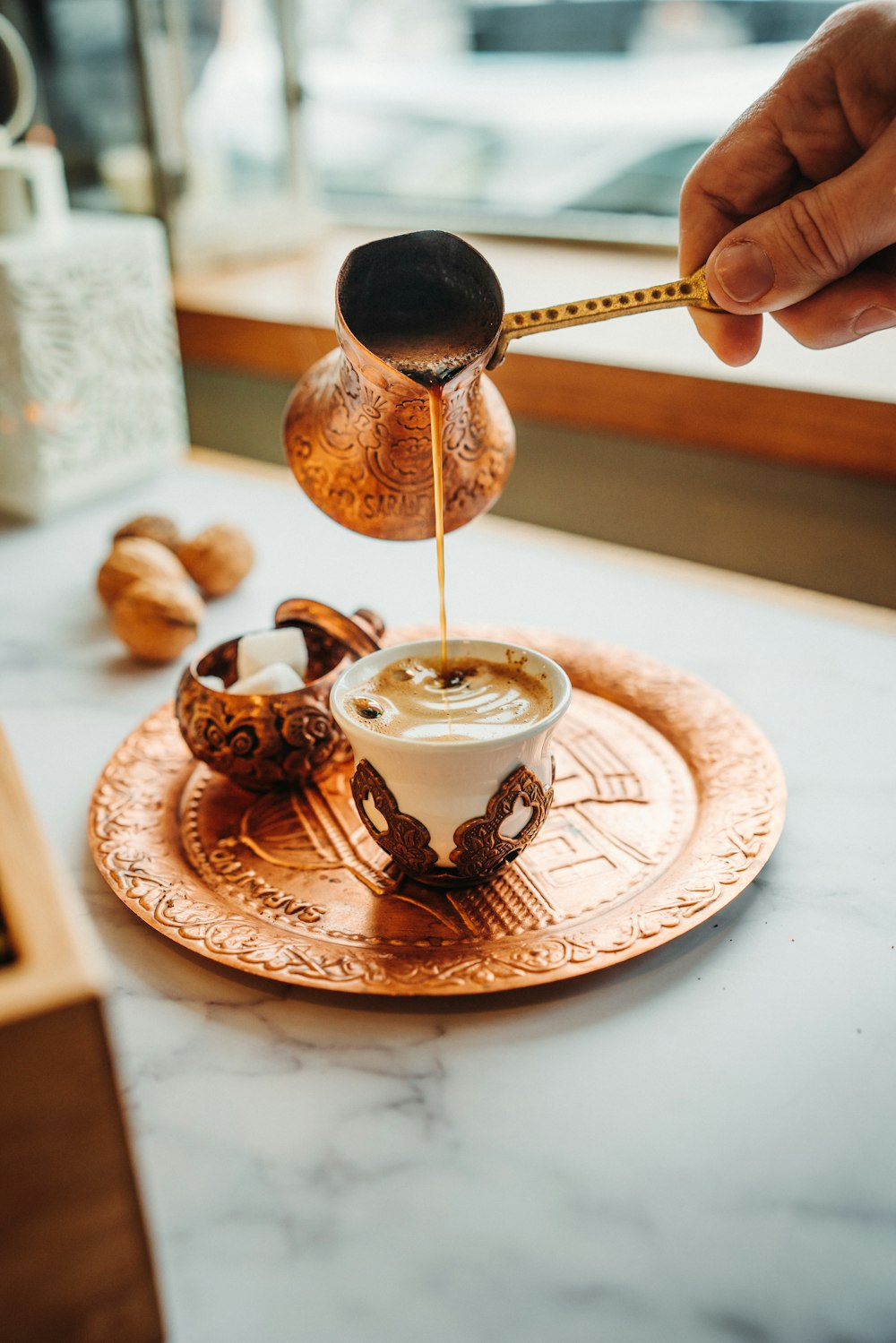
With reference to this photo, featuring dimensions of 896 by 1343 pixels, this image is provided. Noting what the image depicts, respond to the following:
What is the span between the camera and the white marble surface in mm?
440

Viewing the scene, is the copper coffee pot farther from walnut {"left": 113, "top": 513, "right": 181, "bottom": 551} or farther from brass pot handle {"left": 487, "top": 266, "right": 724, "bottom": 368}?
walnut {"left": 113, "top": 513, "right": 181, "bottom": 551}

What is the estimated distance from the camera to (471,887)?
67 centimetres

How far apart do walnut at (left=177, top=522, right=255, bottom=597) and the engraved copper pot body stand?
319 mm

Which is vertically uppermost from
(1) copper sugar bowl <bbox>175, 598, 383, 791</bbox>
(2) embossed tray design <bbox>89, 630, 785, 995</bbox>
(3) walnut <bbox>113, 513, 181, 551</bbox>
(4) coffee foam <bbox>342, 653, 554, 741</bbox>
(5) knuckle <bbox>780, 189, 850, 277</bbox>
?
(5) knuckle <bbox>780, 189, 850, 277</bbox>

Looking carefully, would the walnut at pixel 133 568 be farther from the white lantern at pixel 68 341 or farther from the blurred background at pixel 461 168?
the blurred background at pixel 461 168

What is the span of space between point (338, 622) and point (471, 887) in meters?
0.25

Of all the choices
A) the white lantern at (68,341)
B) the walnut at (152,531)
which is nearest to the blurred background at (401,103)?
the white lantern at (68,341)

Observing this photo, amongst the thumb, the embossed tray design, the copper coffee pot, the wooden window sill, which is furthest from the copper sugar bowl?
the wooden window sill

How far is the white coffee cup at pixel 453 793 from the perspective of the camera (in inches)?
24.4

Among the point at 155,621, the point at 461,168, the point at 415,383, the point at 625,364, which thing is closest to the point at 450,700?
the point at 415,383

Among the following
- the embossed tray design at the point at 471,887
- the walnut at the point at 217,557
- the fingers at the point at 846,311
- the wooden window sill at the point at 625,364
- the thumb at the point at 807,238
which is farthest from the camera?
the wooden window sill at the point at 625,364

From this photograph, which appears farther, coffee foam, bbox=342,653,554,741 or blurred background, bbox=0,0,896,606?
blurred background, bbox=0,0,896,606

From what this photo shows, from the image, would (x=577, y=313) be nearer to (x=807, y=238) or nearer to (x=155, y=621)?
(x=807, y=238)

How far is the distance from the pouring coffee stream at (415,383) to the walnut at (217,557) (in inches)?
13.2
